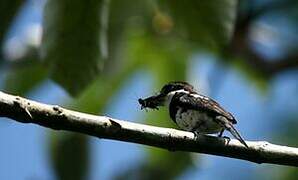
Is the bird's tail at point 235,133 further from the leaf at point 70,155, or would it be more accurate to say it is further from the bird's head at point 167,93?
the leaf at point 70,155

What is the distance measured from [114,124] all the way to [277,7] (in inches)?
103

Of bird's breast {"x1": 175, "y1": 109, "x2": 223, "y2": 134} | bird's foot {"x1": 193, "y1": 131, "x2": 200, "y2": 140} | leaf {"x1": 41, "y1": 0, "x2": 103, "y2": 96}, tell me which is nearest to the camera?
bird's foot {"x1": 193, "y1": 131, "x2": 200, "y2": 140}

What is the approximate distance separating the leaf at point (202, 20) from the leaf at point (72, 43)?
0.91 ft

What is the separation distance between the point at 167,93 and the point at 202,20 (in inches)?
10.4

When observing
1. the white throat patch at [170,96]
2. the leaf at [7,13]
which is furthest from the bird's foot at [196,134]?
the leaf at [7,13]

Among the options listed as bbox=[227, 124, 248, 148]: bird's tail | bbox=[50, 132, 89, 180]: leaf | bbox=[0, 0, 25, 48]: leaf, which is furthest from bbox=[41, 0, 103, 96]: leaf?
bbox=[50, 132, 89, 180]: leaf

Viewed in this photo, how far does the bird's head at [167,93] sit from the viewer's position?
2701mm

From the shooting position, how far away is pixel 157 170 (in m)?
3.73

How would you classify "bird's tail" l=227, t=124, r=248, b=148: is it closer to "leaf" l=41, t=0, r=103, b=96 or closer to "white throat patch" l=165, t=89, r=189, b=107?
"white throat patch" l=165, t=89, r=189, b=107

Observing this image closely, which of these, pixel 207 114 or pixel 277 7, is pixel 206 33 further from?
pixel 277 7

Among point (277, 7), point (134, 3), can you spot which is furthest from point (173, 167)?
point (277, 7)

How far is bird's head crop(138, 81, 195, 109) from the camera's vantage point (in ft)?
8.86

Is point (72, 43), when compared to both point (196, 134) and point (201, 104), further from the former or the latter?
point (196, 134)

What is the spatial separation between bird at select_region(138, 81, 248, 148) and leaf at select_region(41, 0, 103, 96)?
26 cm
